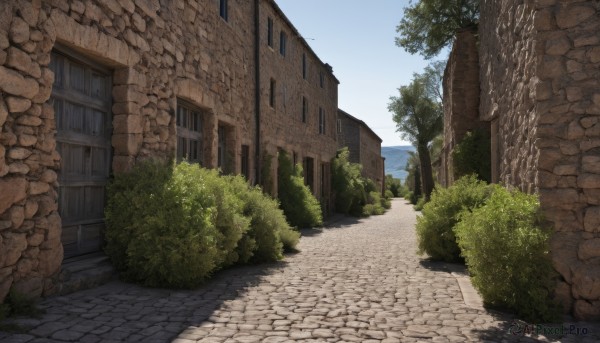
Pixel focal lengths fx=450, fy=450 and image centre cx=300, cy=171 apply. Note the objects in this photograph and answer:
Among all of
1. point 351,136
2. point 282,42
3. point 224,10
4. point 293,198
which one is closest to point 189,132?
point 224,10

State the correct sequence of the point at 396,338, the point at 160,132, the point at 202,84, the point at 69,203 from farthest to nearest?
the point at 202,84 < the point at 160,132 < the point at 69,203 < the point at 396,338

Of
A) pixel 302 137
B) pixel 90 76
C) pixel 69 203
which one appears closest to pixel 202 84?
pixel 90 76

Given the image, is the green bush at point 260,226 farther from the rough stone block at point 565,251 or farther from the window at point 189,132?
the rough stone block at point 565,251

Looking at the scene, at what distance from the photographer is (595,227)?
4184 mm

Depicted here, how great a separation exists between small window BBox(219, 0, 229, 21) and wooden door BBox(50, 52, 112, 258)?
162 inches

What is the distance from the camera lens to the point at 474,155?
9.49 m

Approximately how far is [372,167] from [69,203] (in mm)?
30745

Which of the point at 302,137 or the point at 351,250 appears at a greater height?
the point at 302,137

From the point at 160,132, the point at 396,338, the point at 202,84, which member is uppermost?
the point at 202,84

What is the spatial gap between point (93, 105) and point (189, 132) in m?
2.49

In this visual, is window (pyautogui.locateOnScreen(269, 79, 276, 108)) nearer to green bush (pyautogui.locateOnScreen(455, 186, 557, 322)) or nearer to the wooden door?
the wooden door

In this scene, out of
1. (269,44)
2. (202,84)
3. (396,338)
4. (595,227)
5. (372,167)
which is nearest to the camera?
(396,338)

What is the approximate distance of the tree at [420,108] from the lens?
94.1ft

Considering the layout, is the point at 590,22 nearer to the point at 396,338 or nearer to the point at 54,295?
the point at 396,338
